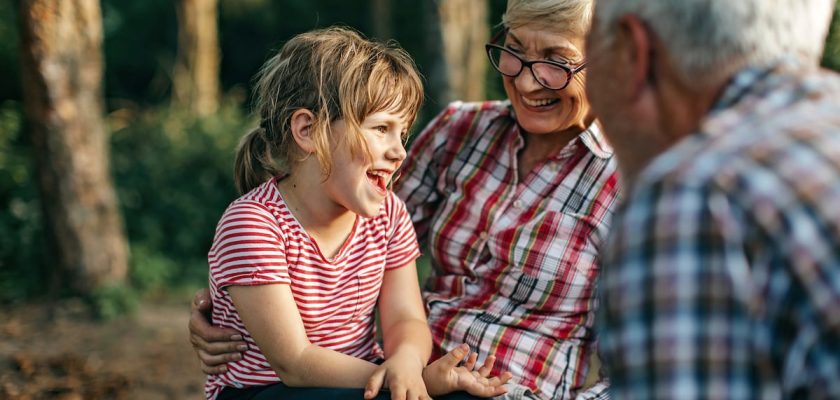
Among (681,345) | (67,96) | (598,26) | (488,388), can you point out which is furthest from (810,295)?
(67,96)

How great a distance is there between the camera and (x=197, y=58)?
32.9ft

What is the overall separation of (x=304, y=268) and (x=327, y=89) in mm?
416

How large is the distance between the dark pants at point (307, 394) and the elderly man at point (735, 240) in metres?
0.94

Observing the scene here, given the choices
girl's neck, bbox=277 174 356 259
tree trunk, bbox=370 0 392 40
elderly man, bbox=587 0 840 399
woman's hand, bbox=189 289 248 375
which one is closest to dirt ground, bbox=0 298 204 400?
woman's hand, bbox=189 289 248 375

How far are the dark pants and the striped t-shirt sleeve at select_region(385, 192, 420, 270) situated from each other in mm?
377

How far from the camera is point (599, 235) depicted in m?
2.31

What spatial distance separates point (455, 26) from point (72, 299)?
316 cm

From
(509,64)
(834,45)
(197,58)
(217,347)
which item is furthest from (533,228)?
(197,58)

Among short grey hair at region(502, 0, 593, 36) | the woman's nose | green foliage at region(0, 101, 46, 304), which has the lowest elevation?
green foliage at region(0, 101, 46, 304)

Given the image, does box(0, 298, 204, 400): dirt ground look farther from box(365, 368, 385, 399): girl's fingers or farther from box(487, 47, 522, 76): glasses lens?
box(487, 47, 522, 76): glasses lens

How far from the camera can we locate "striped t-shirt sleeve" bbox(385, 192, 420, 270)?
233 cm

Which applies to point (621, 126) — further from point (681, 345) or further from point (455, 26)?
point (455, 26)

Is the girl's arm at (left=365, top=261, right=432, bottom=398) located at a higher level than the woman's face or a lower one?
lower

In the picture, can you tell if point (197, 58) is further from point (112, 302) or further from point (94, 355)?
point (94, 355)
